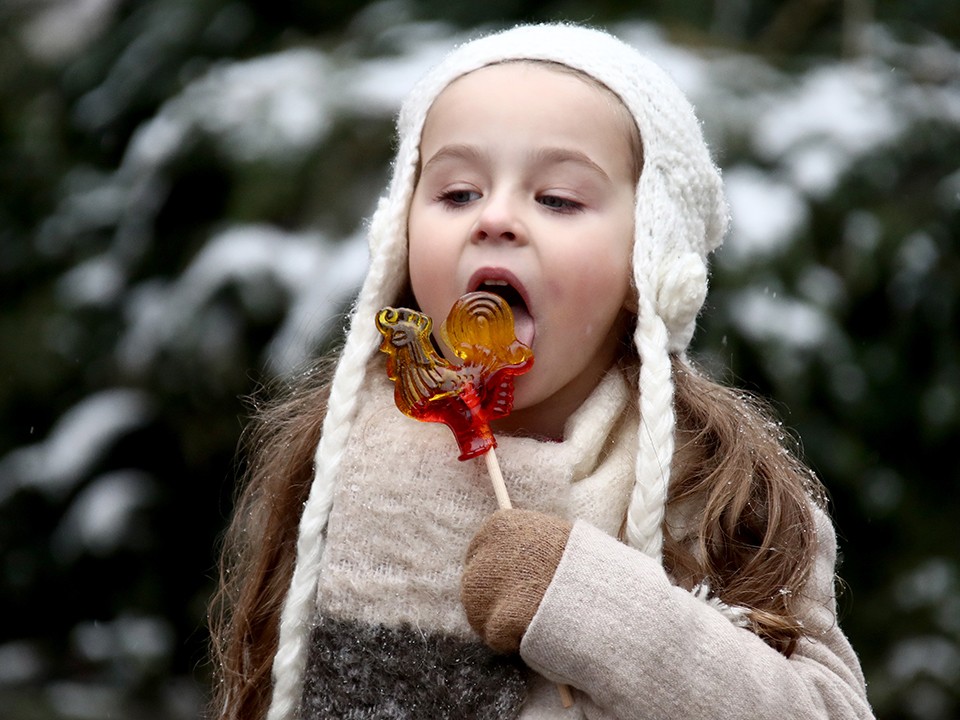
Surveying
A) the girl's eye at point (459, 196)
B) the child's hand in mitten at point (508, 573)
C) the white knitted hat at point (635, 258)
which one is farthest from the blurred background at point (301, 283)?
the child's hand in mitten at point (508, 573)

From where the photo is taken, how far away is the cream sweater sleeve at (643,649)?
1511 millimetres

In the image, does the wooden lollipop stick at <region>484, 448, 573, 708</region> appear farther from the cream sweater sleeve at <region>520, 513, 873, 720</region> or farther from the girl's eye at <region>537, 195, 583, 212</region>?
the girl's eye at <region>537, 195, 583, 212</region>

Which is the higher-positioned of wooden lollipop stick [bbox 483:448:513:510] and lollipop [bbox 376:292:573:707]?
lollipop [bbox 376:292:573:707]

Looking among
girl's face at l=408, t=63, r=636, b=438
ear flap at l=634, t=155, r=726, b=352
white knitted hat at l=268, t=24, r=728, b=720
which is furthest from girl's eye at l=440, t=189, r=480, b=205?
ear flap at l=634, t=155, r=726, b=352

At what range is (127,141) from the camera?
4188mm

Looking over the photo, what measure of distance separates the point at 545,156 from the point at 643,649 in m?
0.71

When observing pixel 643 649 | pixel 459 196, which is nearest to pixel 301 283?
pixel 459 196

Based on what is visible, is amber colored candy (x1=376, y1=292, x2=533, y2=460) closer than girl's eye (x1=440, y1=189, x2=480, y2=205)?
Yes

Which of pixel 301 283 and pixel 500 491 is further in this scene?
pixel 301 283

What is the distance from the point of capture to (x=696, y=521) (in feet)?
5.80

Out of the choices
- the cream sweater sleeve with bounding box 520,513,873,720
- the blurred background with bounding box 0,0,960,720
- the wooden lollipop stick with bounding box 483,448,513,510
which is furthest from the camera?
the blurred background with bounding box 0,0,960,720

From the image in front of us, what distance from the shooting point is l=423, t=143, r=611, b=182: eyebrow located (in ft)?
5.69

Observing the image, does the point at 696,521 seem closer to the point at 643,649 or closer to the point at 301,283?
the point at 643,649

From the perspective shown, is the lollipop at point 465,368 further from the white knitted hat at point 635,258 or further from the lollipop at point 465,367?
the white knitted hat at point 635,258
